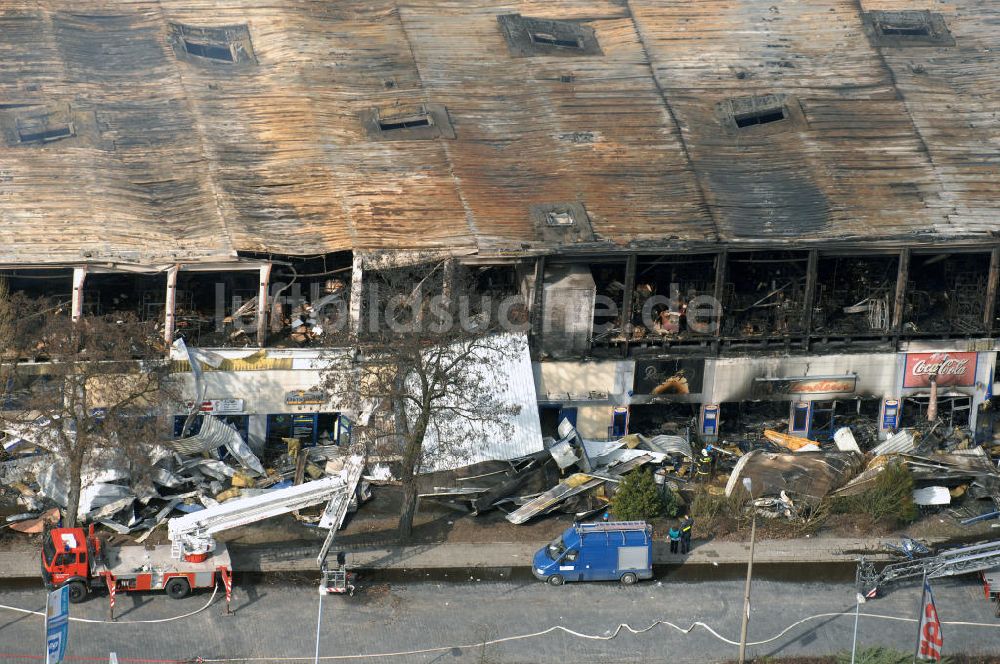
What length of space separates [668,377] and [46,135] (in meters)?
28.4

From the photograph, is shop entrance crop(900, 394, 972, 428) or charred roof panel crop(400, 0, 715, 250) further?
shop entrance crop(900, 394, 972, 428)

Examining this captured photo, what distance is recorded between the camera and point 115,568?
4862cm

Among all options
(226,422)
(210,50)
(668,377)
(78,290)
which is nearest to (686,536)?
(668,377)

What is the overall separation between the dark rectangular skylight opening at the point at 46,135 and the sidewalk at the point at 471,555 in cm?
1910

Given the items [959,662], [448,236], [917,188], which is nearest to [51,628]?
[448,236]

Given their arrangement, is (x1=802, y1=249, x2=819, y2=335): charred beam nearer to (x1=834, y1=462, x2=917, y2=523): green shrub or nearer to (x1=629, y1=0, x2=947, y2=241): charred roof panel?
(x1=629, y1=0, x2=947, y2=241): charred roof panel

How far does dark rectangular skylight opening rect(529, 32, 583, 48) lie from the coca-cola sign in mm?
21735

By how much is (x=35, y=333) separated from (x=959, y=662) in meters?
35.1

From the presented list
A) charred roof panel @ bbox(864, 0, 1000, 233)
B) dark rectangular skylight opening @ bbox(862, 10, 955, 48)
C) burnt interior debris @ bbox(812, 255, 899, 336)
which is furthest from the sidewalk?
dark rectangular skylight opening @ bbox(862, 10, 955, 48)

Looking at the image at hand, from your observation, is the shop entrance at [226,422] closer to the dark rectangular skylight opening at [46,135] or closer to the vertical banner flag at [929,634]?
the dark rectangular skylight opening at [46,135]

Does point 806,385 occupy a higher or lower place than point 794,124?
lower

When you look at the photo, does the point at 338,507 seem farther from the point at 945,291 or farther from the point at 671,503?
the point at 945,291

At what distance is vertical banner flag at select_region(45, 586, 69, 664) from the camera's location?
41625mm

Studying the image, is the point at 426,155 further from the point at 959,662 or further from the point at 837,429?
the point at 959,662
